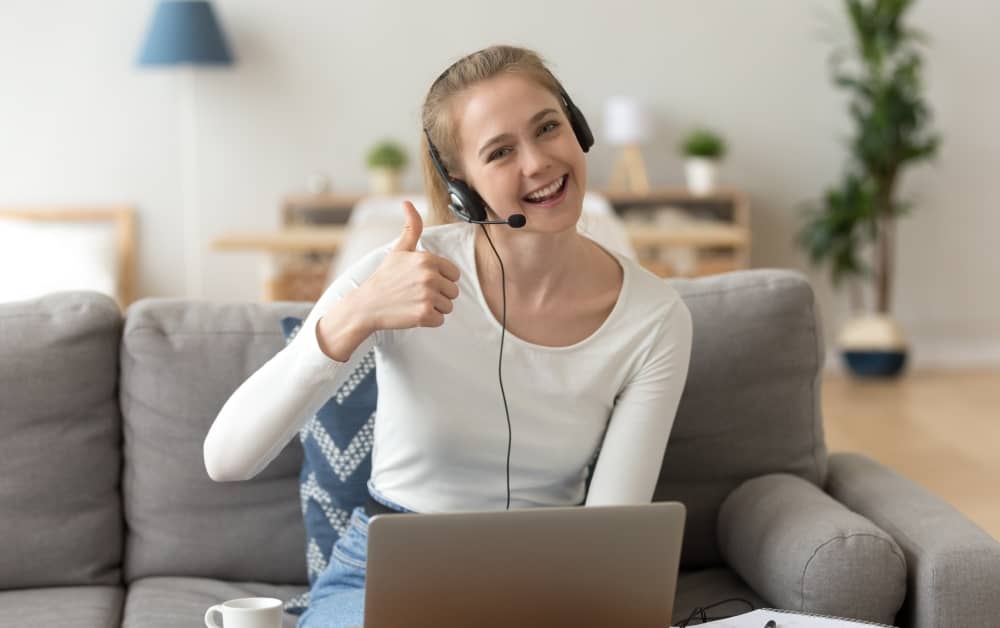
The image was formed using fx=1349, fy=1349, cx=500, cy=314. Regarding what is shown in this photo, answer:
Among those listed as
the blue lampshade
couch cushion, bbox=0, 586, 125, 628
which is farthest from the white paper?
the blue lampshade

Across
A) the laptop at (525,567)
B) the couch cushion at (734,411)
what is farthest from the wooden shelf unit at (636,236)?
the laptop at (525,567)

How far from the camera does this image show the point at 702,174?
600 centimetres

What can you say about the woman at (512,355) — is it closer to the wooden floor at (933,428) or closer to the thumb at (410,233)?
the thumb at (410,233)

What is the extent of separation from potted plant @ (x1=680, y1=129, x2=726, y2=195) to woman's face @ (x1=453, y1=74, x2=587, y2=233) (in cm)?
423

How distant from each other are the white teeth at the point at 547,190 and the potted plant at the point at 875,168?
169 inches

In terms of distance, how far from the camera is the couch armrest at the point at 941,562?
1.71 metres

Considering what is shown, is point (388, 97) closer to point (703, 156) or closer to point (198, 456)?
point (703, 156)

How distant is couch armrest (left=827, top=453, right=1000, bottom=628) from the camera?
171 cm

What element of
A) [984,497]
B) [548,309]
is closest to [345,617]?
[548,309]

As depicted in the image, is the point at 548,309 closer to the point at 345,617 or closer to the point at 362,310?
the point at 362,310

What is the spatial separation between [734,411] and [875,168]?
403cm

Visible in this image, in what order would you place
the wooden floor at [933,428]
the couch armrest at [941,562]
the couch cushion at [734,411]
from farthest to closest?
the wooden floor at [933,428] → the couch cushion at [734,411] → the couch armrest at [941,562]

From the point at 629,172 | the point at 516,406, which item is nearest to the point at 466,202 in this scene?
the point at 516,406

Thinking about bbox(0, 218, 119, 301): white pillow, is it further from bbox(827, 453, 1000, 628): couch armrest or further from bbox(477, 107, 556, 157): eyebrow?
bbox(827, 453, 1000, 628): couch armrest
